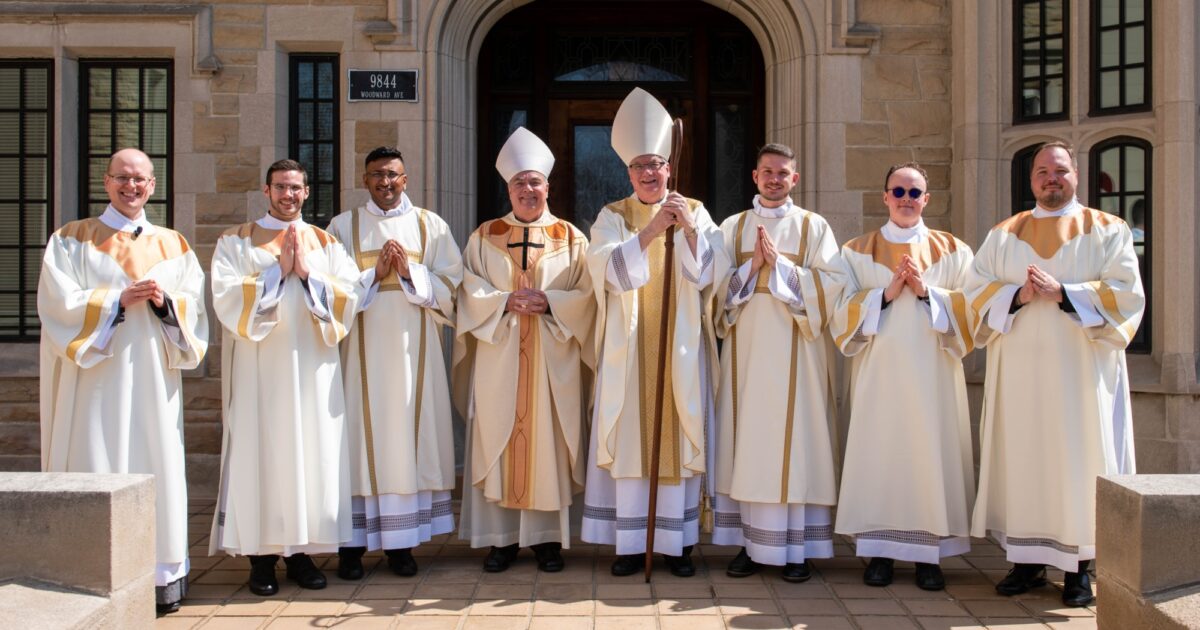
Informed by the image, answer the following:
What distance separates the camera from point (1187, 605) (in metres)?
3.71

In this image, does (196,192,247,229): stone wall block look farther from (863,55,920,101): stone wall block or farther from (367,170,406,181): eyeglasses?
(863,55,920,101): stone wall block

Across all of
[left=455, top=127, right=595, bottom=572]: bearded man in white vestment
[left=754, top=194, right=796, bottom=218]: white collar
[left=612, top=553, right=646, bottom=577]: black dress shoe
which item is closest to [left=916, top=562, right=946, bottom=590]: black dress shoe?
[left=612, top=553, right=646, bottom=577]: black dress shoe

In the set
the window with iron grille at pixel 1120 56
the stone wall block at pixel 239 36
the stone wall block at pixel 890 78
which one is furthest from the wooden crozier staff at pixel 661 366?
the stone wall block at pixel 239 36

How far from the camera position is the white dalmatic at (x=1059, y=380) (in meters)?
4.98

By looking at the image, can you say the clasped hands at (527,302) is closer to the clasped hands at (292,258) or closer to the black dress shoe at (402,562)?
the clasped hands at (292,258)

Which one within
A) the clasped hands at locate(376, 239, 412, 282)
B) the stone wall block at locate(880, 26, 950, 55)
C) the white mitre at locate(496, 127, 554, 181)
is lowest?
the clasped hands at locate(376, 239, 412, 282)

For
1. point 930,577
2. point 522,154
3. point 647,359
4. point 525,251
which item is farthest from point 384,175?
point 930,577

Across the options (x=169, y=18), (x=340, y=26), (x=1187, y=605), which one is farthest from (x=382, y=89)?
(x=1187, y=605)

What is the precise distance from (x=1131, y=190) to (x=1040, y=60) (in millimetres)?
1012

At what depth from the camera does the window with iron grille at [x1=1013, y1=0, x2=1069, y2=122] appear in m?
7.05

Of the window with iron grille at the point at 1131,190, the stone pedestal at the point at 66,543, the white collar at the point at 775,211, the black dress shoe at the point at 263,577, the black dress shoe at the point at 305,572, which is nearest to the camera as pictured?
the stone pedestal at the point at 66,543

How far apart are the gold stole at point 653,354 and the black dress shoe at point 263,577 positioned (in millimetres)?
1788

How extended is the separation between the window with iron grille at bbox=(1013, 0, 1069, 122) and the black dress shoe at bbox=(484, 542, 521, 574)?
4.22 meters

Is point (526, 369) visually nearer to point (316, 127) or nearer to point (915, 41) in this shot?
point (316, 127)
